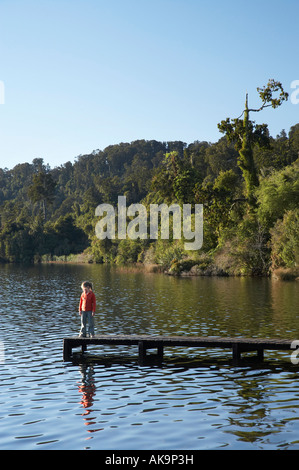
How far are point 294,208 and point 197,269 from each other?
1371 cm

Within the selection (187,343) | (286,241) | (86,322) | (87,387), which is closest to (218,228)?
(286,241)

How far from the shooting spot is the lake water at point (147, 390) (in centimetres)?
1171

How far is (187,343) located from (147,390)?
408 centimetres

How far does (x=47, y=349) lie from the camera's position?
2158 cm

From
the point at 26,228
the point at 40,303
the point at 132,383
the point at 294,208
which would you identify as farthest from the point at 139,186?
the point at 132,383

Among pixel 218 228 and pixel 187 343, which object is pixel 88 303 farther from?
pixel 218 228

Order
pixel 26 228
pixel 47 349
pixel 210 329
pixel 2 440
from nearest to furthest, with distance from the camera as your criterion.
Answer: pixel 2 440
pixel 47 349
pixel 210 329
pixel 26 228

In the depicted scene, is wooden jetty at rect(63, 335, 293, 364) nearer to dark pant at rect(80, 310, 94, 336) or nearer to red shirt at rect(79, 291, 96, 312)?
dark pant at rect(80, 310, 94, 336)

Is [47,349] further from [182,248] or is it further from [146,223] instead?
[146,223]

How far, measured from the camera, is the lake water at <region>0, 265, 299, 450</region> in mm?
11711

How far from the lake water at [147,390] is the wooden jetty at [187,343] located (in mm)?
428

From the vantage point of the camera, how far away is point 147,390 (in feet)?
50.9

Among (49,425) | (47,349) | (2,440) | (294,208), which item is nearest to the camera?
(2,440)
